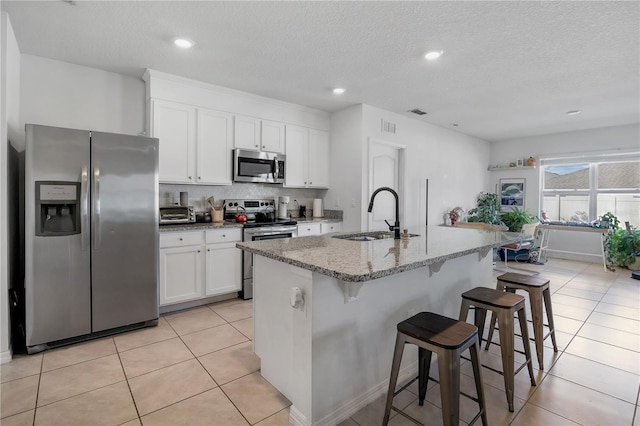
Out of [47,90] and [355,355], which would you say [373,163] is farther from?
[47,90]

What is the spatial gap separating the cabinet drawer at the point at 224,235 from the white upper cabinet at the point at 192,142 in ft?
2.16

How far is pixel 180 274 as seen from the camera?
133 inches

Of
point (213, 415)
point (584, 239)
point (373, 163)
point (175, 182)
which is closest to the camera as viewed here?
point (213, 415)

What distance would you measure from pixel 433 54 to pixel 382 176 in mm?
2167

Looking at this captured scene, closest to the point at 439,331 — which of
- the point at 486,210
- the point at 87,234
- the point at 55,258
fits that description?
the point at 87,234

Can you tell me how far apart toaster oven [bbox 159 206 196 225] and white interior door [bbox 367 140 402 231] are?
247cm

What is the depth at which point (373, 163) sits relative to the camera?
475 centimetres

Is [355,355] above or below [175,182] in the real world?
below

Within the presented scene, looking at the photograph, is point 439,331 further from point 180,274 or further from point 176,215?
point 176,215

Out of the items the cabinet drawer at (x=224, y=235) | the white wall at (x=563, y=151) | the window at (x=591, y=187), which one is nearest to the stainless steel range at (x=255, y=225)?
the cabinet drawer at (x=224, y=235)

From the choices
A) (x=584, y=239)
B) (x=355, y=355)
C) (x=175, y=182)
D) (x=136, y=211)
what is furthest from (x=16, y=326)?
(x=584, y=239)

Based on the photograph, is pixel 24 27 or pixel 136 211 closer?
pixel 24 27

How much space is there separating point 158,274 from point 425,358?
2561mm

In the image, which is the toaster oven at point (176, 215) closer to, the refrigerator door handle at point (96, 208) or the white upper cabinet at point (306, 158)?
the refrigerator door handle at point (96, 208)
